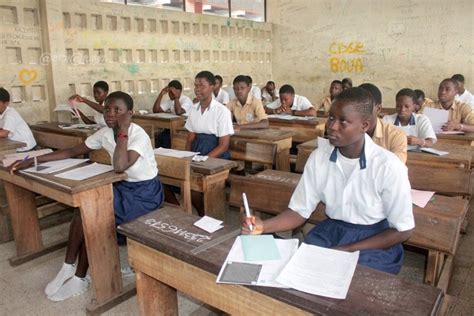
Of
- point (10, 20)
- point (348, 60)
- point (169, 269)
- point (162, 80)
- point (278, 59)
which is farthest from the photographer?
point (278, 59)

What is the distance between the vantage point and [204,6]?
7211 mm

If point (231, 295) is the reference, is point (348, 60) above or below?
above

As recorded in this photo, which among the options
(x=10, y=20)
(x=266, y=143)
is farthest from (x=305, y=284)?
(x=10, y=20)

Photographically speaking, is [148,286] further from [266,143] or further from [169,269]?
[266,143]

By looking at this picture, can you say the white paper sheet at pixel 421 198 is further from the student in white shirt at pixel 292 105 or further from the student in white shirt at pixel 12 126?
the student in white shirt at pixel 12 126

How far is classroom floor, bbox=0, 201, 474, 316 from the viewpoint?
2.32 m

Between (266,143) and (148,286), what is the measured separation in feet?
6.83

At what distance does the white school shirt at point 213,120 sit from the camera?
3656 mm

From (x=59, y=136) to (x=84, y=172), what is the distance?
79.3 inches

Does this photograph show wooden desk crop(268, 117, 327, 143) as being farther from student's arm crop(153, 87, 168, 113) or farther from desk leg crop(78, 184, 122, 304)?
desk leg crop(78, 184, 122, 304)

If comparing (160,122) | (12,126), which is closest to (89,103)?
(160,122)

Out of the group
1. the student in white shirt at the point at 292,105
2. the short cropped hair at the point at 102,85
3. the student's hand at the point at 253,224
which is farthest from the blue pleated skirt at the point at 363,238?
the short cropped hair at the point at 102,85

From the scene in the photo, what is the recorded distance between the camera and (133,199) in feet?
8.35

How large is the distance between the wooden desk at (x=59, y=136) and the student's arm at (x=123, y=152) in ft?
5.78
